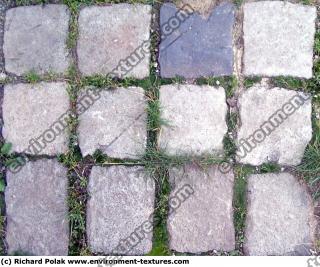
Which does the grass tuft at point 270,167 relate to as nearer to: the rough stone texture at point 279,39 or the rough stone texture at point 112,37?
the rough stone texture at point 279,39

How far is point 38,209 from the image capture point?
3.30m

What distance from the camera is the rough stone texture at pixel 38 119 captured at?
333 centimetres

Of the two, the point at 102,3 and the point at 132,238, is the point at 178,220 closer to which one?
the point at 132,238

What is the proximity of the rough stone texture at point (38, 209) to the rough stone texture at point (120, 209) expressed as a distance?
0.20 meters

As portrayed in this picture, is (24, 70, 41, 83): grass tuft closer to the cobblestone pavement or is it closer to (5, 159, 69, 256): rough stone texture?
the cobblestone pavement

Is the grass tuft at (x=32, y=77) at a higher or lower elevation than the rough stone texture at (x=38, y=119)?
higher

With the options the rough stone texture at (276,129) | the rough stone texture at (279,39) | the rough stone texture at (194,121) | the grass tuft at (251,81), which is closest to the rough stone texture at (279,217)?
the rough stone texture at (276,129)

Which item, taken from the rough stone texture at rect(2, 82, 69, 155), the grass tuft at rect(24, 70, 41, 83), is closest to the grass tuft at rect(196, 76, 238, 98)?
the rough stone texture at rect(2, 82, 69, 155)

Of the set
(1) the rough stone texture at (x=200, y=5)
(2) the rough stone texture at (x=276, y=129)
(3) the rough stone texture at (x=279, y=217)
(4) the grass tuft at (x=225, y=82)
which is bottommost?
(3) the rough stone texture at (x=279, y=217)

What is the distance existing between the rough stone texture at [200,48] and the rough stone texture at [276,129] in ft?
1.17

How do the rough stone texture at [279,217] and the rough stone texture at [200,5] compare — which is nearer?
the rough stone texture at [279,217]

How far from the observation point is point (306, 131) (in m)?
3.26

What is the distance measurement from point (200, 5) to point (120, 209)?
157 centimetres

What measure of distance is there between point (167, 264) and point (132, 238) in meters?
0.31
